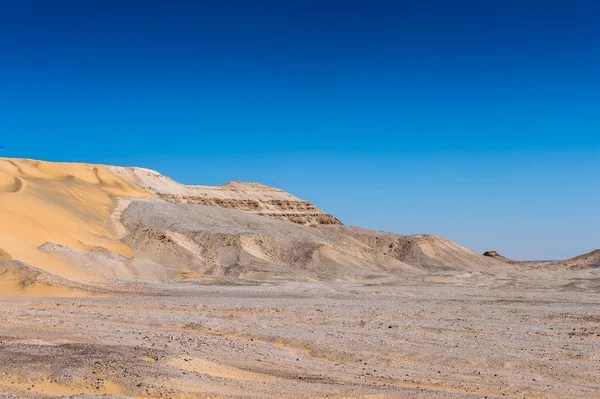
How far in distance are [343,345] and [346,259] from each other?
142ft

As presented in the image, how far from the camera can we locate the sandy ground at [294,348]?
40.1 ft

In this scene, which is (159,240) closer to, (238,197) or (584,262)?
(238,197)

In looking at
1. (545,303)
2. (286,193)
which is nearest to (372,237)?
A: (286,193)

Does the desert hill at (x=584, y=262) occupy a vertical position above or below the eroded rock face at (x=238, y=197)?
below

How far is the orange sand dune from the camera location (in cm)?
4122

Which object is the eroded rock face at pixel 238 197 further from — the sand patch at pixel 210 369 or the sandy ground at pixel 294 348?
the sand patch at pixel 210 369

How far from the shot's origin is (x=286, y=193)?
10281 cm

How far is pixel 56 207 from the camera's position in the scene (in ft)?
190

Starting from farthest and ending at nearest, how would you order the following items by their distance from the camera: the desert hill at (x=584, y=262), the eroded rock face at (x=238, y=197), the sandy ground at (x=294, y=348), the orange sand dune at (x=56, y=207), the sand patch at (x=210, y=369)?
the eroded rock face at (x=238, y=197)
the desert hill at (x=584, y=262)
the orange sand dune at (x=56, y=207)
the sand patch at (x=210, y=369)
the sandy ground at (x=294, y=348)

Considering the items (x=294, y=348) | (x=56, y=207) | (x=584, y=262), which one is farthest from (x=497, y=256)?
(x=294, y=348)

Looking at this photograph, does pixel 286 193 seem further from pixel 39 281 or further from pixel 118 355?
pixel 118 355

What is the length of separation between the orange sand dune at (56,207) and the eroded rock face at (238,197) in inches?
232

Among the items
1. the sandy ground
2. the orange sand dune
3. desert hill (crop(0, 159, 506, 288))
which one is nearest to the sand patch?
the sandy ground

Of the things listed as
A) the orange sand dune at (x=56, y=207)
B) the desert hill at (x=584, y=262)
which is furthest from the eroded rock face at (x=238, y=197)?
the desert hill at (x=584, y=262)
